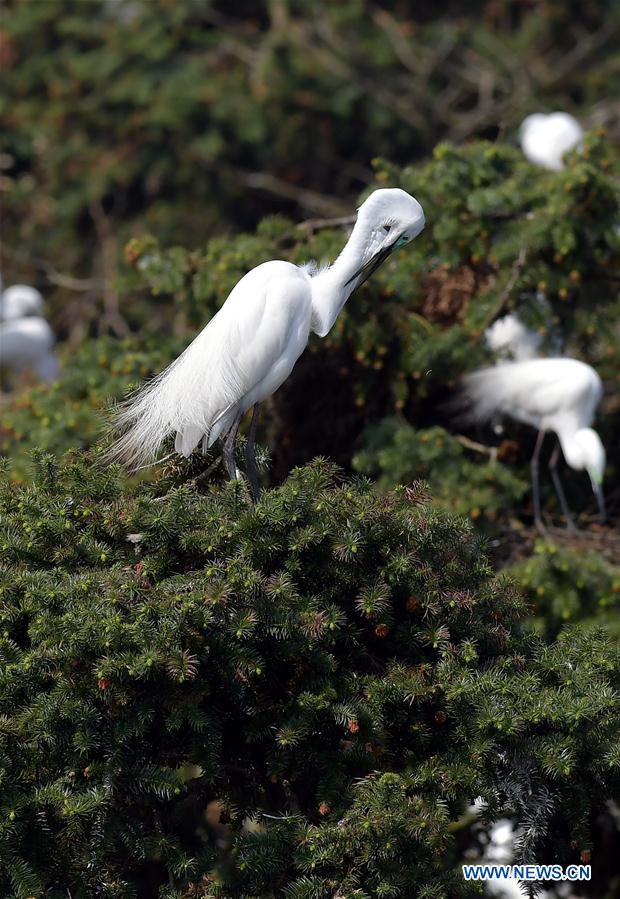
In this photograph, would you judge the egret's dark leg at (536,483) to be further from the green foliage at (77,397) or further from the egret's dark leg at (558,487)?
the green foliage at (77,397)

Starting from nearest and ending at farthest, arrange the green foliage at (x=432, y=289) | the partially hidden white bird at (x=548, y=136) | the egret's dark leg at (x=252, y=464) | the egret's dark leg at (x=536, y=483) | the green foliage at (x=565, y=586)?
the egret's dark leg at (x=252, y=464)
the green foliage at (x=565, y=586)
the green foliage at (x=432, y=289)
the egret's dark leg at (x=536, y=483)
the partially hidden white bird at (x=548, y=136)

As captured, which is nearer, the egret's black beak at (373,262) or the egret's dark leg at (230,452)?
the egret's dark leg at (230,452)

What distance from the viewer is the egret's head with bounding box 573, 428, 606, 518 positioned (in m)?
5.28

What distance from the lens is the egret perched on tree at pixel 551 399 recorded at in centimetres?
539

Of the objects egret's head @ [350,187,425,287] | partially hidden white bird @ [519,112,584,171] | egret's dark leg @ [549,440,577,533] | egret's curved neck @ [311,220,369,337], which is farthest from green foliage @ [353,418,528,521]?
partially hidden white bird @ [519,112,584,171]

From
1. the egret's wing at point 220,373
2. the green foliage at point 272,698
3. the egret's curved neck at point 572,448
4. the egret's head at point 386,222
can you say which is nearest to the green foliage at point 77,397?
the egret's wing at point 220,373

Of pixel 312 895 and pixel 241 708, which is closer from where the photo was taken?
pixel 312 895

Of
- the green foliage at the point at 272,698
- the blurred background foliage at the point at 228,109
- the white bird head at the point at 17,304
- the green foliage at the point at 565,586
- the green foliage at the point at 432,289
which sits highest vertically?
the blurred background foliage at the point at 228,109

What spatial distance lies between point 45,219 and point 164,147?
1232mm

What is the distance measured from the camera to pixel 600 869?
4.83 meters

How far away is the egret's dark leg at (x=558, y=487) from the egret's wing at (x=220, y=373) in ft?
7.93

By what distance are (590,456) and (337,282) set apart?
2.44 metres

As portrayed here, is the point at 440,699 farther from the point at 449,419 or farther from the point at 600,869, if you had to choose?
the point at 449,419

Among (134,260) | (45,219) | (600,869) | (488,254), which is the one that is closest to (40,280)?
(45,219)
